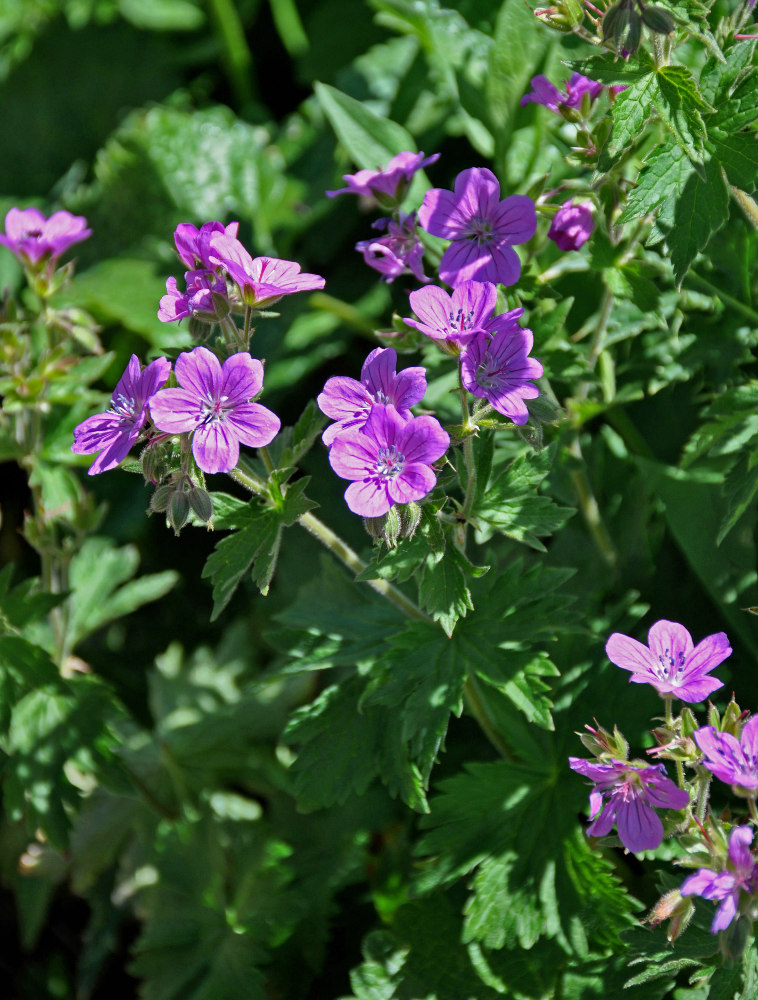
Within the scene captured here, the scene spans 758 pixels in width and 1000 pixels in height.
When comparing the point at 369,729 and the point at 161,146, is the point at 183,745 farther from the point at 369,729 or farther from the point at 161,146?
the point at 161,146

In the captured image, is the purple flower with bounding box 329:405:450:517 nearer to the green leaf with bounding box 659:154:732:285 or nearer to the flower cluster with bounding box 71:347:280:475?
the flower cluster with bounding box 71:347:280:475

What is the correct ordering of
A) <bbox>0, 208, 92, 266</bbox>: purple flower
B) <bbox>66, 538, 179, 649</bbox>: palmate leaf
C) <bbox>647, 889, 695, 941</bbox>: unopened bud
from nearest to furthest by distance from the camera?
<bbox>647, 889, 695, 941</bbox>: unopened bud < <bbox>0, 208, 92, 266</bbox>: purple flower < <bbox>66, 538, 179, 649</bbox>: palmate leaf

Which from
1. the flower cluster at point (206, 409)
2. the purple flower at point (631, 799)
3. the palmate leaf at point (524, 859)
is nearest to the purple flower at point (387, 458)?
the flower cluster at point (206, 409)

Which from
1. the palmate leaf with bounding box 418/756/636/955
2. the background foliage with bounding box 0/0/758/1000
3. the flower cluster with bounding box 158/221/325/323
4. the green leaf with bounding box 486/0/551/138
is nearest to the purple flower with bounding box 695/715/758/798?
the background foliage with bounding box 0/0/758/1000

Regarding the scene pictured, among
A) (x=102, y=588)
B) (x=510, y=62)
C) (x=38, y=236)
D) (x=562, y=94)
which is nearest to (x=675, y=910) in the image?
(x=562, y=94)

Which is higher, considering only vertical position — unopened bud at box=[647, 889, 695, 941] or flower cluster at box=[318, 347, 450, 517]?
flower cluster at box=[318, 347, 450, 517]

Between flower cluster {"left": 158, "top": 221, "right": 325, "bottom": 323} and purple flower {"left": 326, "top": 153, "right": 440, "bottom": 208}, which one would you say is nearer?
flower cluster {"left": 158, "top": 221, "right": 325, "bottom": 323}

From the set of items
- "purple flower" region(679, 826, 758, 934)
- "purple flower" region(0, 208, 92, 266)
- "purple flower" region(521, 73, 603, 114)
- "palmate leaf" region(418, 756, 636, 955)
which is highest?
"purple flower" region(521, 73, 603, 114)

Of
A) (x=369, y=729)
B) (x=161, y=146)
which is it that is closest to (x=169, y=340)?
(x=161, y=146)
